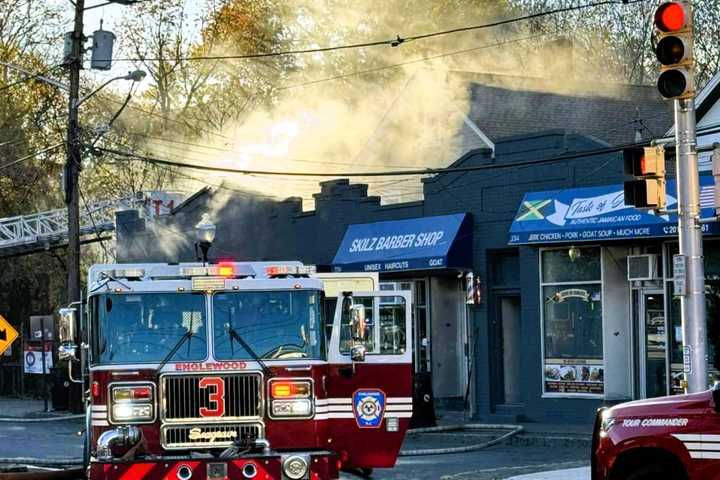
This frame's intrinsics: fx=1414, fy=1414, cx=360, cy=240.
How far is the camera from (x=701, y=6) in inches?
1734

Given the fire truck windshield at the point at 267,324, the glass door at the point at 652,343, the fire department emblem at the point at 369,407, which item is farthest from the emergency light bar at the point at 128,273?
the glass door at the point at 652,343

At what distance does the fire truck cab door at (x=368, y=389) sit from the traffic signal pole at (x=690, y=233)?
9.92ft

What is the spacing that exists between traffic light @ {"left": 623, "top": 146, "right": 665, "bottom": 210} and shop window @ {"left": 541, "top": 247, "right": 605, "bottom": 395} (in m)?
10.3

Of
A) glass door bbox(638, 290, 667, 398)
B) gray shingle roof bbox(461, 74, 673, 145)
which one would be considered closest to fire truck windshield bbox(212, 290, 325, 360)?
glass door bbox(638, 290, 667, 398)

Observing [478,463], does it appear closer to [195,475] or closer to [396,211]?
[195,475]

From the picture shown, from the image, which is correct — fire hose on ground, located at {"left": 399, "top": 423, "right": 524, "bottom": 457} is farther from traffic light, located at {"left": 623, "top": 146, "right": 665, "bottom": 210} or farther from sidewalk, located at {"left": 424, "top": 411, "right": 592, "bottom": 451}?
traffic light, located at {"left": 623, "top": 146, "right": 665, "bottom": 210}

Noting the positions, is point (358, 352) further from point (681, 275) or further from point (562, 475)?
point (562, 475)

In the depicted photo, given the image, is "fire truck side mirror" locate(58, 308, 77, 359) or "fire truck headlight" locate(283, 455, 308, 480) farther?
"fire truck side mirror" locate(58, 308, 77, 359)

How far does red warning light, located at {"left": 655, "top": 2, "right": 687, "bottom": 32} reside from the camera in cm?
1444

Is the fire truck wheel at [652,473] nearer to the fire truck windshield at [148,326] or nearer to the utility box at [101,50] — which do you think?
the fire truck windshield at [148,326]

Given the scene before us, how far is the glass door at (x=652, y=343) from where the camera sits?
81.0 feet

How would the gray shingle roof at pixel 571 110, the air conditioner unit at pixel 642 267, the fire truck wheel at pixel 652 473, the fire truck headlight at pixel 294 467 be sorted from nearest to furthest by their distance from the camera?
the fire truck wheel at pixel 652 473 < the fire truck headlight at pixel 294 467 < the air conditioner unit at pixel 642 267 < the gray shingle roof at pixel 571 110

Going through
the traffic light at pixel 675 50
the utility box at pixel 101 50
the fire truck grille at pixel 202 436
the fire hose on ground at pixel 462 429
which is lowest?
the fire hose on ground at pixel 462 429

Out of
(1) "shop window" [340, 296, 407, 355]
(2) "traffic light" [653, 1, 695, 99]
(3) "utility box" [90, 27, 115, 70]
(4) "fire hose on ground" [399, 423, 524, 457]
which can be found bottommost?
(4) "fire hose on ground" [399, 423, 524, 457]
